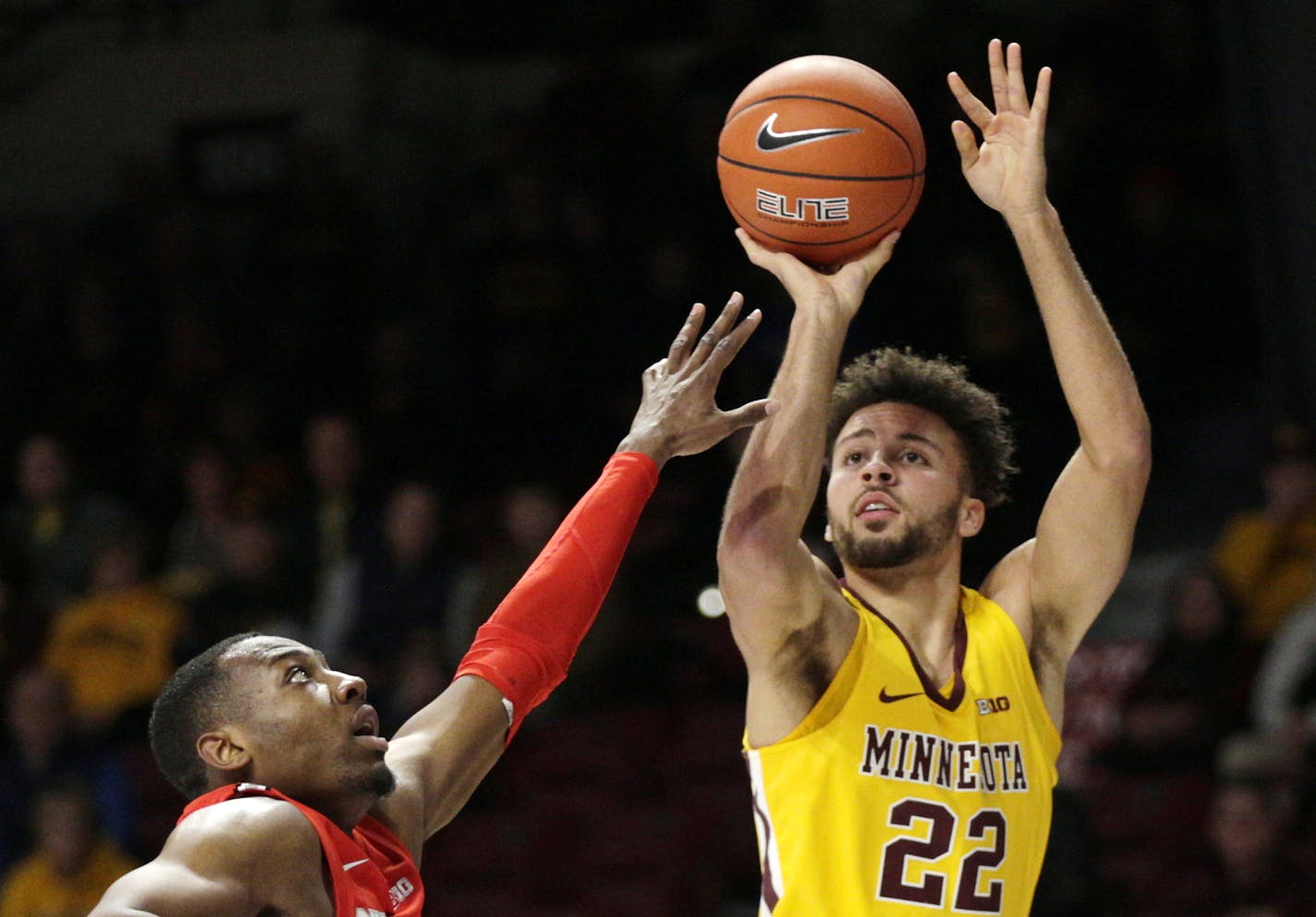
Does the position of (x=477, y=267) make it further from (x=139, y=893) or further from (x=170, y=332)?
(x=139, y=893)

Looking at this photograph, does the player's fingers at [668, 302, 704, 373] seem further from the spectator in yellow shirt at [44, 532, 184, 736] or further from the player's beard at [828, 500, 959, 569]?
the spectator in yellow shirt at [44, 532, 184, 736]

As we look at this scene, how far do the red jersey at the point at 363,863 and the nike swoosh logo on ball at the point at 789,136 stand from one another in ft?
5.46

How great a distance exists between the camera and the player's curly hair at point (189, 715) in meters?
3.55

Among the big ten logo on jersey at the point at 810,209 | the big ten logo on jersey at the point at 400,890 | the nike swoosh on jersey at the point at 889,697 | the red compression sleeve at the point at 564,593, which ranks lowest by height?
the big ten logo on jersey at the point at 400,890

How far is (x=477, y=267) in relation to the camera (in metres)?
10.4

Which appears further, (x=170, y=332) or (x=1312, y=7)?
(x=170, y=332)

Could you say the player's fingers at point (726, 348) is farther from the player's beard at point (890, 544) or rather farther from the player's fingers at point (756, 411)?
the player's beard at point (890, 544)

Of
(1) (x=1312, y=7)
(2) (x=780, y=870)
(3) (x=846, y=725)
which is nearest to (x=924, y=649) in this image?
(3) (x=846, y=725)

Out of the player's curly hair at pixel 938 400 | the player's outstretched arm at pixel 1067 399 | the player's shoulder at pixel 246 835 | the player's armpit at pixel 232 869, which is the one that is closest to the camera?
the player's armpit at pixel 232 869

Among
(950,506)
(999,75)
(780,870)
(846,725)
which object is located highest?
(999,75)

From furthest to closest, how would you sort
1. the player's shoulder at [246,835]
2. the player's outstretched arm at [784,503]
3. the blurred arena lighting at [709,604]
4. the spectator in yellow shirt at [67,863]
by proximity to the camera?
1. the blurred arena lighting at [709,604]
2. the spectator in yellow shirt at [67,863]
3. the player's outstretched arm at [784,503]
4. the player's shoulder at [246,835]

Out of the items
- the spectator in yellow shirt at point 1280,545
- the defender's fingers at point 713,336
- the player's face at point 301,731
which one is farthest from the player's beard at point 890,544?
the spectator in yellow shirt at point 1280,545

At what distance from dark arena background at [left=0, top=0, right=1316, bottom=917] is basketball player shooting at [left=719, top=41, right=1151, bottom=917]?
264cm

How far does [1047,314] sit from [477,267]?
6594mm
